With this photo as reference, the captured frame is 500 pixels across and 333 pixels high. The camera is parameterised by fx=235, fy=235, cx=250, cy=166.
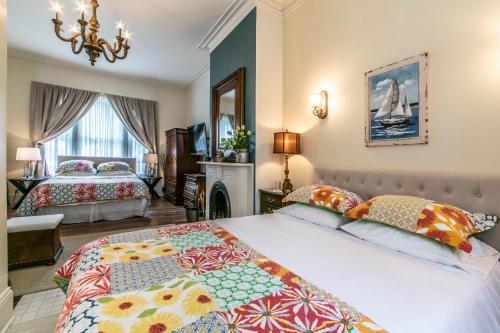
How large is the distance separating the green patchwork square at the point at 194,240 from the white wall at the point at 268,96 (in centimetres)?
147

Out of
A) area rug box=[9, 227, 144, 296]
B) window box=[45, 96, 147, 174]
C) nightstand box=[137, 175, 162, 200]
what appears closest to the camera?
area rug box=[9, 227, 144, 296]

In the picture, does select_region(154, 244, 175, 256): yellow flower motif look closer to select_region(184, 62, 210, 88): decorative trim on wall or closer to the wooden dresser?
the wooden dresser

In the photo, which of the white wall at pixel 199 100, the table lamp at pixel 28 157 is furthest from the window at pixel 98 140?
the white wall at pixel 199 100

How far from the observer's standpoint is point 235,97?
350 centimetres

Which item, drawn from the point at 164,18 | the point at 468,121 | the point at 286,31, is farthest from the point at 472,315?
the point at 164,18

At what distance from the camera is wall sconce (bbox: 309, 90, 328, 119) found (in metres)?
2.57

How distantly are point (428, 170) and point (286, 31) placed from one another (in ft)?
8.14

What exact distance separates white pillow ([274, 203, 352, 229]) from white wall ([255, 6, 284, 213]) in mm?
945

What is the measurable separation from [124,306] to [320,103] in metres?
2.47

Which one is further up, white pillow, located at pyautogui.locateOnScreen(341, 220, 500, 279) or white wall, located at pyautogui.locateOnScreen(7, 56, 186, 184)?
white wall, located at pyautogui.locateOnScreen(7, 56, 186, 184)

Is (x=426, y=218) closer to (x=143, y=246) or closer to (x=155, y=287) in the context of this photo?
(x=155, y=287)

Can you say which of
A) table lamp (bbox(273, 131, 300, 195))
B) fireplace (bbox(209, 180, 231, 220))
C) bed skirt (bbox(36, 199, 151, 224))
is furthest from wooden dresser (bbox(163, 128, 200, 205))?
table lamp (bbox(273, 131, 300, 195))

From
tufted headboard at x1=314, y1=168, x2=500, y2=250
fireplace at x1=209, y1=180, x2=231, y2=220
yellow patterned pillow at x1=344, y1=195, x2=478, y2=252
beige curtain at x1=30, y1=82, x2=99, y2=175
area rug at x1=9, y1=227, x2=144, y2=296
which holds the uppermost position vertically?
beige curtain at x1=30, y1=82, x2=99, y2=175

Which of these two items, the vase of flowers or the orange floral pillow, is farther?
the vase of flowers
